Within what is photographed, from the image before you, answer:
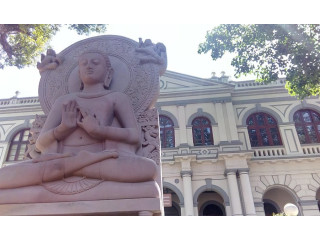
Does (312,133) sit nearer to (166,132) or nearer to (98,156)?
(166,132)

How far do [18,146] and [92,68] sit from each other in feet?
48.3

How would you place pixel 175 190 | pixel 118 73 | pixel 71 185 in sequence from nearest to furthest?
1. pixel 71 185
2. pixel 118 73
3. pixel 175 190

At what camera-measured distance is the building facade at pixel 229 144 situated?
41.6 ft

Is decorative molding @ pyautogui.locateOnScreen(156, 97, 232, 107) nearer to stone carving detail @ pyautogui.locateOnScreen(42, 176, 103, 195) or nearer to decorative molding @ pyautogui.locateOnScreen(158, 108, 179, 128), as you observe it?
decorative molding @ pyautogui.locateOnScreen(158, 108, 179, 128)

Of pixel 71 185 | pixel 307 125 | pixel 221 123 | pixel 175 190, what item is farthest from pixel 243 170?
pixel 71 185

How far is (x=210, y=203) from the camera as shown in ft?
45.6

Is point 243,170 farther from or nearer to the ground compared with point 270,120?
nearer to the ground

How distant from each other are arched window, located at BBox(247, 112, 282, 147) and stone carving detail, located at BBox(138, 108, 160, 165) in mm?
12584

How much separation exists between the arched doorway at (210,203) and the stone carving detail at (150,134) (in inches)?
474

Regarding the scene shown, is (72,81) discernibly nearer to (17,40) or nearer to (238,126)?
(17,40)

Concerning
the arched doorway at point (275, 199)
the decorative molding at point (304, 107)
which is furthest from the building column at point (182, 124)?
the decorative molding at point (304, 107)

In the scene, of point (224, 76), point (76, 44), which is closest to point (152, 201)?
point (76, 44)

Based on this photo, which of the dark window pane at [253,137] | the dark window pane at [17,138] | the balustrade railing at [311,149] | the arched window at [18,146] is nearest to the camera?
the balustrade railing at [311,149]

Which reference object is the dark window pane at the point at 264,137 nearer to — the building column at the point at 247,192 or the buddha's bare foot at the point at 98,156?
the building column at the point at 247,192
